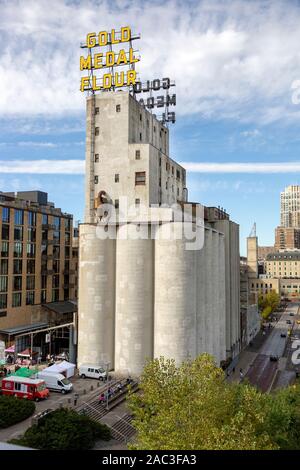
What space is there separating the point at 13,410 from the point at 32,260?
160 feet

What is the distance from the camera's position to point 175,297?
60.8 meters

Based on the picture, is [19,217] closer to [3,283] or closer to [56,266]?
[3,283]

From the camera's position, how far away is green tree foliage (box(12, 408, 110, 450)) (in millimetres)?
35812

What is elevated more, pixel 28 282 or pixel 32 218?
pixel 32 218

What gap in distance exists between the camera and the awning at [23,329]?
78287 mm

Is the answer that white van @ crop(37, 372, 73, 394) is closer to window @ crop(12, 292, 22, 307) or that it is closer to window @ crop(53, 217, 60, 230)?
window @ crop(12, 292, 22, 307)

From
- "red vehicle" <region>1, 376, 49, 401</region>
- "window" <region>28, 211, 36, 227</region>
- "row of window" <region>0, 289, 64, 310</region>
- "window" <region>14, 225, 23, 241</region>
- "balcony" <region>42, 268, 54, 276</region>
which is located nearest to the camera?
"red vehicle" <region>1, 376, 49, 401</region>

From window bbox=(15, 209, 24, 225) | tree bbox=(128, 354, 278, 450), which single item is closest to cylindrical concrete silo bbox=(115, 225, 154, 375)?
tree bbox=(128, 354, 278, 450)

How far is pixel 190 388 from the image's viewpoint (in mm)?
35469

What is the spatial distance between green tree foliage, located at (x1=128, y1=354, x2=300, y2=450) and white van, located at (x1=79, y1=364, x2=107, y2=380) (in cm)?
2215

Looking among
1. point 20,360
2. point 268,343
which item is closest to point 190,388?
point 20,360

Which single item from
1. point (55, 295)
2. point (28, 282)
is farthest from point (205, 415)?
point (55, 295)

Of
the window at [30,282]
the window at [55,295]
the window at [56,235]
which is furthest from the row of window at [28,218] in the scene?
the window at [55,295]

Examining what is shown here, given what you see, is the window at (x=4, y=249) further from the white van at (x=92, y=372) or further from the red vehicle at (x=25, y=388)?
the red vehicle at (x=25, y=388)
